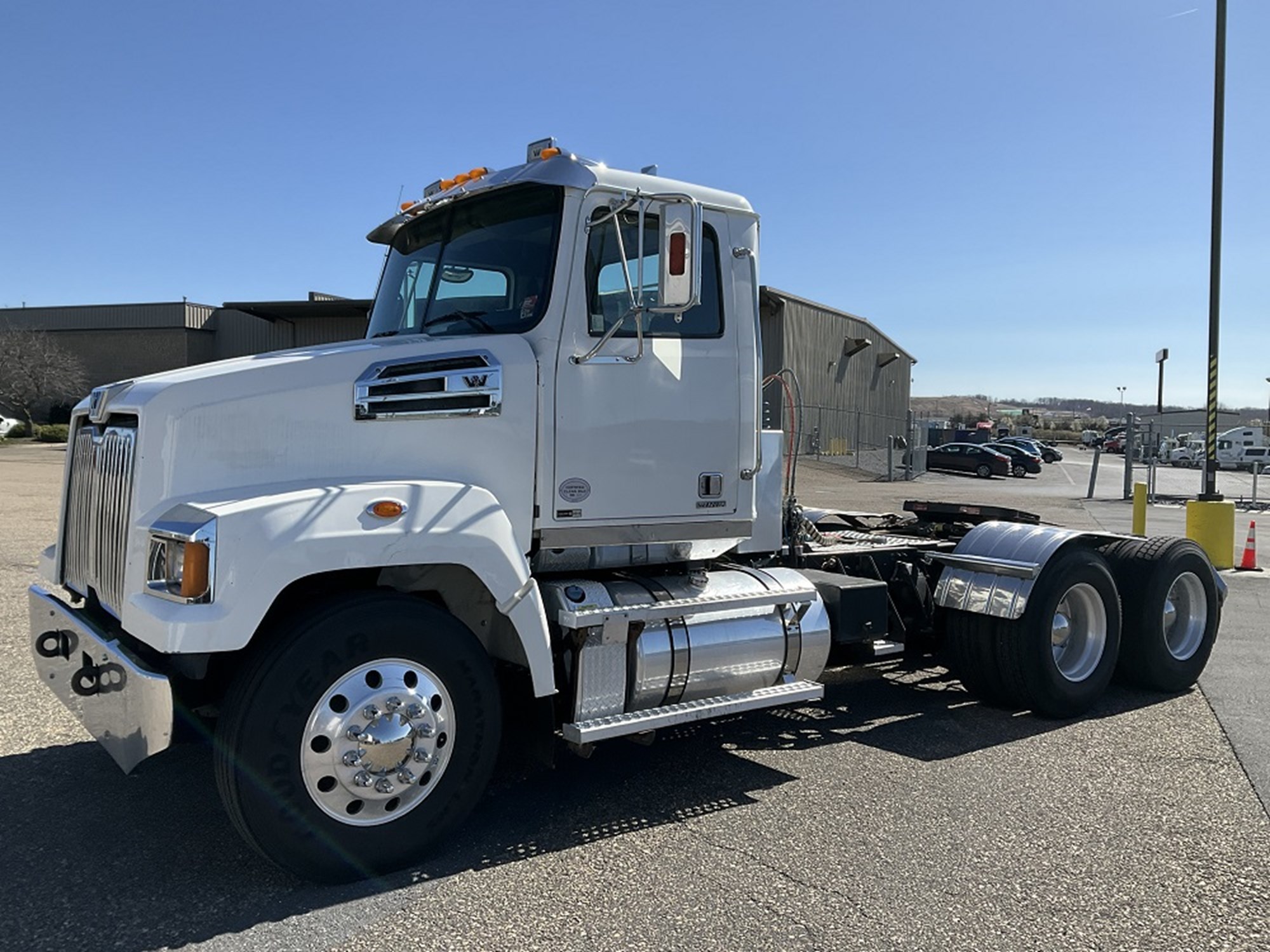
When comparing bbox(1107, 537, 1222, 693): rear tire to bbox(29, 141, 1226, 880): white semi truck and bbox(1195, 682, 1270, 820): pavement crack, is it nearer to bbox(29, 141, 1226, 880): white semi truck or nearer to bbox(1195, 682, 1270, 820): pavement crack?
bbox(1195, 682, 1270, 820): pavement crack

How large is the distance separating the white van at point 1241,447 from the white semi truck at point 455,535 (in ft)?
169

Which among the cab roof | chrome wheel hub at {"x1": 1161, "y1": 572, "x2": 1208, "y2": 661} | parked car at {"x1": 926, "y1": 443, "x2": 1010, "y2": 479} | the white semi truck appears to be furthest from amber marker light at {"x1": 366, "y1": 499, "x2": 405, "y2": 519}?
parked car at {"x1": 926, "y1": 443, "x2": 1010, "y2": 479}

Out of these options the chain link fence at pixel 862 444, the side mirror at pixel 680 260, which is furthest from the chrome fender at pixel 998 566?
the chain link fence at pixel 862 444

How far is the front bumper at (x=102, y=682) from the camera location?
3611 mm

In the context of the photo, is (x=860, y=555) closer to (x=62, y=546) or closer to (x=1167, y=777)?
(x=1167, y=777)

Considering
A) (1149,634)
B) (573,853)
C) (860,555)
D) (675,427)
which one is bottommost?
(573,853)

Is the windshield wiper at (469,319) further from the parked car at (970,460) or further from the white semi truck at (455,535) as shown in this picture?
the parked car at (970,460)

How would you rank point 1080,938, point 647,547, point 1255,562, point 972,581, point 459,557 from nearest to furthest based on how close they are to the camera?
point 1080,938
point 459,557
point 647,547
point 972,581
point 1255,562

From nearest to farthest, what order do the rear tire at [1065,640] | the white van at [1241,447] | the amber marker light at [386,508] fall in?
the amber marker light at [386,508], the rear tire at [1065,640], the white van at [1241,447]

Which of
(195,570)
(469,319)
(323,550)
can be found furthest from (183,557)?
(469,319)

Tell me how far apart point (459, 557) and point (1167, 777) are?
389cm

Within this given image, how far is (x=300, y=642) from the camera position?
12.3 ft

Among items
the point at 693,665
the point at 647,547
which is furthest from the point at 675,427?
the point at 693,665

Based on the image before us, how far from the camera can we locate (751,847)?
4305 mm
